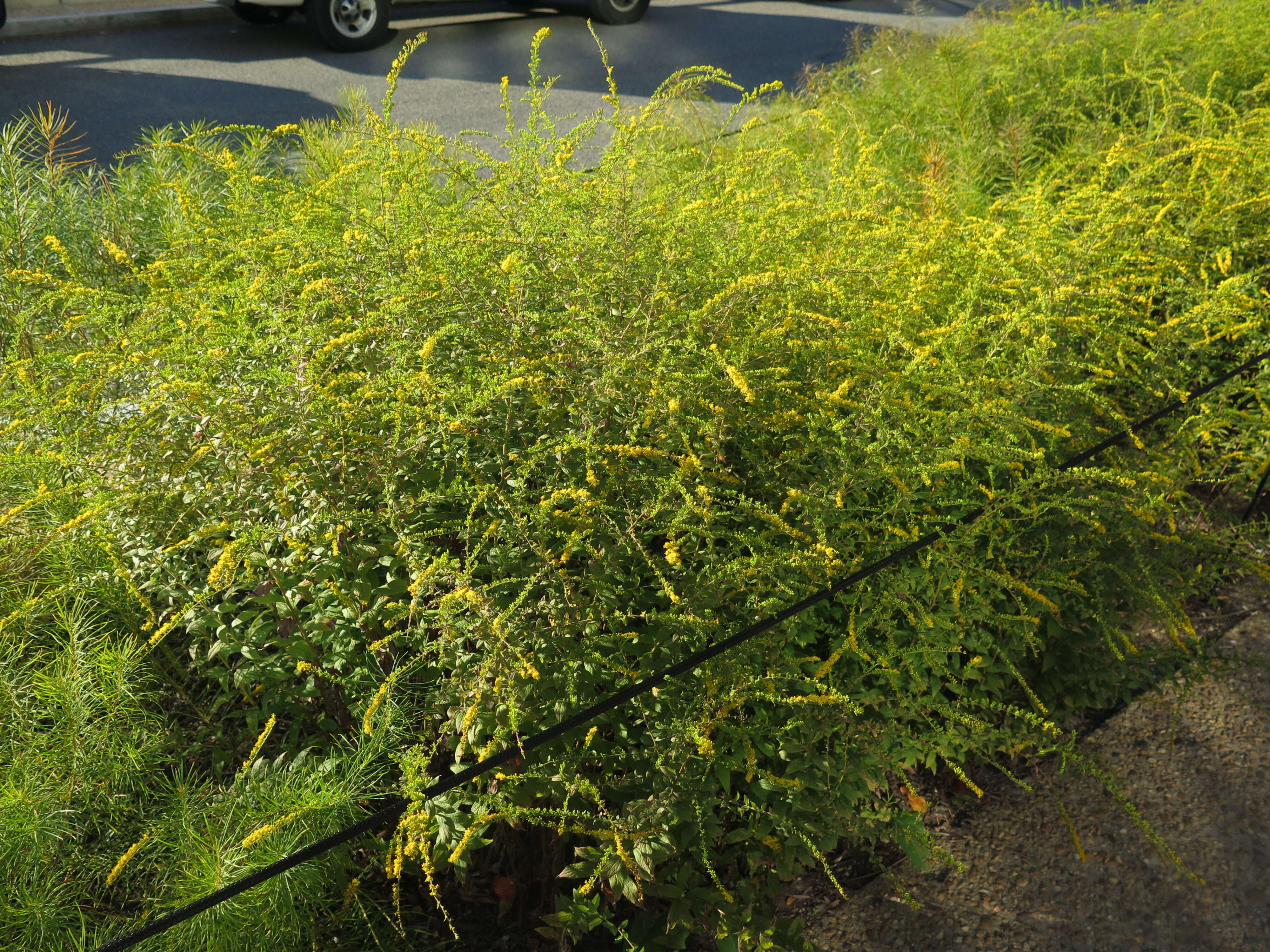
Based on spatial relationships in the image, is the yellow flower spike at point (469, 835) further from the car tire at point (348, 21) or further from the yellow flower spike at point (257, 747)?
the car tire at point (348, 21)

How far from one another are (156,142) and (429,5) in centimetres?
953

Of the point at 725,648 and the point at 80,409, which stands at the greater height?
the point at 80,409

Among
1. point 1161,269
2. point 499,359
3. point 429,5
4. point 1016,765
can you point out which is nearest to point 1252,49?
point 1161,269

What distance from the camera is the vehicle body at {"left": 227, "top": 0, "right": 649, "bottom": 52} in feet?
32.9

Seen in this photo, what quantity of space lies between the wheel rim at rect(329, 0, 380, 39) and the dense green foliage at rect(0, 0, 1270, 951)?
8236 mm

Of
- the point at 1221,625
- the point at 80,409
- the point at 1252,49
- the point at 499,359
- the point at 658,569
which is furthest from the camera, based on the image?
the point at 1252,49

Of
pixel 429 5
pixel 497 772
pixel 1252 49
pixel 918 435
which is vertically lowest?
pixel 497 772

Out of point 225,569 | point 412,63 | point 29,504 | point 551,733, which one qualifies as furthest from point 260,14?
point 551,733

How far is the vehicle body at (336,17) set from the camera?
32.9 feet

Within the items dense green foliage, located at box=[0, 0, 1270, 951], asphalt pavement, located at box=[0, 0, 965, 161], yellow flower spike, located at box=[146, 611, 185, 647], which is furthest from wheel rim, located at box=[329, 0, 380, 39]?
yellow flower spike, located at box=[146, 611, 185, 647]

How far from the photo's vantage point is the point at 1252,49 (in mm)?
5320

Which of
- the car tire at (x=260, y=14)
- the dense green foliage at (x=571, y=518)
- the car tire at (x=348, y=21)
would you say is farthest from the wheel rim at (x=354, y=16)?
the dense green foliage at (x=571, y=518)

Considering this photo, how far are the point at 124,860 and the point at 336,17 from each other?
34.1ft

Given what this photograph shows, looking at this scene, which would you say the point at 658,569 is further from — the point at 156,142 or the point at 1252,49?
the point at 1252,49
